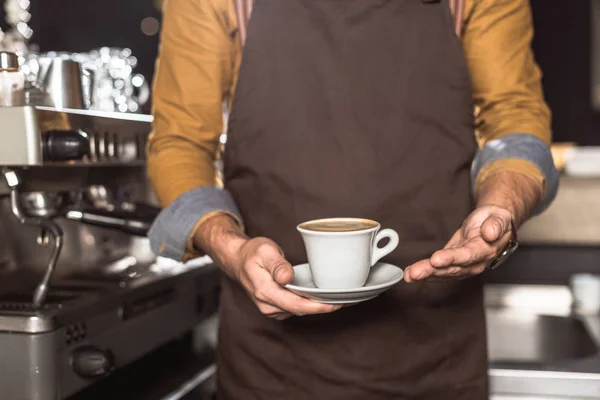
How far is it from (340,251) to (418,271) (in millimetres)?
85

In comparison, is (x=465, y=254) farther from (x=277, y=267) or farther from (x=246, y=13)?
(x=246, y=13)

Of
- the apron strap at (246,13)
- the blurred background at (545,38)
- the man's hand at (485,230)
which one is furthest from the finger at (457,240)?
the blurred background at (545,38)

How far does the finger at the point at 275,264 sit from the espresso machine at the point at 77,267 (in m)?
0.32

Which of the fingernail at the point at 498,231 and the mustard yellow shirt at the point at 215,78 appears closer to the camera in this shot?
the fingernail at the point at 498,231

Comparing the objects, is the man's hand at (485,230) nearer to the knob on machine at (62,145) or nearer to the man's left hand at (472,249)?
the man's left hand at (472,249)

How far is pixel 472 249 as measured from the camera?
2.68 ft

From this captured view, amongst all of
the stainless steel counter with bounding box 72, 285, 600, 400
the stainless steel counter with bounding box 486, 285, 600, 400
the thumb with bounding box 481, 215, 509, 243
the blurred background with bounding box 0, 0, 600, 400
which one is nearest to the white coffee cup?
the thumb with bounding box 481, 215, 509, 243

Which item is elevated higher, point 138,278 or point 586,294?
point 138,278

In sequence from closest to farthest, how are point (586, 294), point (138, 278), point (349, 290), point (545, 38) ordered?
point (349, 290)
point (138, 278)
point (586, 294)
point (545, 38)

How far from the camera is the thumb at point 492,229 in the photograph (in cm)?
82

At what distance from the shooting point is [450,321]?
1.07 m

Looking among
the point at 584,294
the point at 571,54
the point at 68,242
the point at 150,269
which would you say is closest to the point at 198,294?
the point at 150,269

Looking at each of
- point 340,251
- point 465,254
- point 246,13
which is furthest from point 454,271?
point 246,13

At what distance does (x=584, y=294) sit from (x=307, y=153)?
97 centimetres
